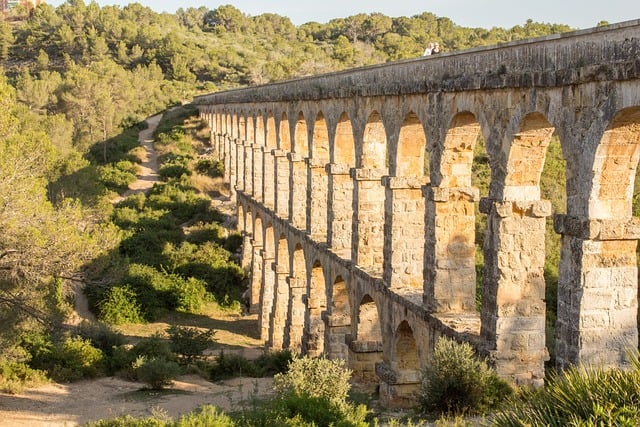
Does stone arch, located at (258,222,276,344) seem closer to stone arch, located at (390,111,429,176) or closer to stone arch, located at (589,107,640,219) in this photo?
stone arch, located at (390,111,429,176)

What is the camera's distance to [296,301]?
824 inches

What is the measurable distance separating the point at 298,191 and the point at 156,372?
611 cm

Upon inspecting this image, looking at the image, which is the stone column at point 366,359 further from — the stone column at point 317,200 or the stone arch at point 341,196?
the stone column at point 317,200

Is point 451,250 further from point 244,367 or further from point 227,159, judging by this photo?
point 227,159

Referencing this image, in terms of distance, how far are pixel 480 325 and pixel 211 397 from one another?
725 cm

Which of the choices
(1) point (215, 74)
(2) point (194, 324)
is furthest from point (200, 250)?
(1) point (215, 74)

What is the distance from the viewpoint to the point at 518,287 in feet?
32.7

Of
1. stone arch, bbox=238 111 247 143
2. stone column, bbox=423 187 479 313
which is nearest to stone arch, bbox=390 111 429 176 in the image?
stone column, bbox=423 187 479 313

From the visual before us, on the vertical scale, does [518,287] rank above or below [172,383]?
above

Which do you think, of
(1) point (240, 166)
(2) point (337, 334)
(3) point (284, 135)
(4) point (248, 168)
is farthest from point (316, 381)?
(1) point (240, 166)

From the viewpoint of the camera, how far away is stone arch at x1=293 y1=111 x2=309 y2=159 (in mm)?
20841

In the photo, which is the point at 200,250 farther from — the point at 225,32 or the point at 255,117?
the point at 225,32

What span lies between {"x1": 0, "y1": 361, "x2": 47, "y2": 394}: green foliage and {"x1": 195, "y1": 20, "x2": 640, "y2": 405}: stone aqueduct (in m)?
5.82

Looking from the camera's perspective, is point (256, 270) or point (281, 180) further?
point (256, 270)
